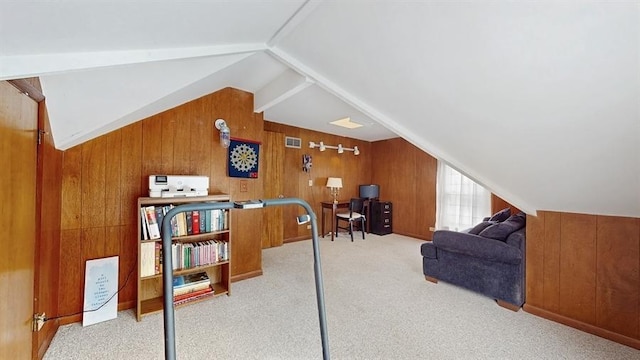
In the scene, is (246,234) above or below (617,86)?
below

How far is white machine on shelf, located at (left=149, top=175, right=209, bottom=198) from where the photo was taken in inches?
90.7

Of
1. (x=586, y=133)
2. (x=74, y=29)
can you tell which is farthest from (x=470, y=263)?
(x=74, y=29)

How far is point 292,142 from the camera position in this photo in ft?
16.7

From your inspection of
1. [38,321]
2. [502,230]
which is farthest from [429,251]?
[38,321]

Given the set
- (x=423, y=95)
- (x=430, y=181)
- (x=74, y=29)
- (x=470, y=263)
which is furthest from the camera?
(x=430, y=181)

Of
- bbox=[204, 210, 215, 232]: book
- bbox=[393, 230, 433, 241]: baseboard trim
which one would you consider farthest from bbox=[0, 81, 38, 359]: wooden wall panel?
bbox=[393, 230, 433, 241]: baseboard trim

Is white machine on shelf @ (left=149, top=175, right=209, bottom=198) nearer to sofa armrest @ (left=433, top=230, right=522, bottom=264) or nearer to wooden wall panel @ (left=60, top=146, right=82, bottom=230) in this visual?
wooden wall panel @ (left=60, top=146, right=82, bottom=230)

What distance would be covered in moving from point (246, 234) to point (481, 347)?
8.46ft

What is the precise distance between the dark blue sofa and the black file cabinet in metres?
2.60

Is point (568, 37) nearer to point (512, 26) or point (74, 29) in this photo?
point (512, 26)

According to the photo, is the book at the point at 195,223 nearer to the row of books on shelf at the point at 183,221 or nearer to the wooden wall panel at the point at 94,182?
the row of books on shelf at the point at 183,221

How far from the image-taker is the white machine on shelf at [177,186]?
7.55 feet

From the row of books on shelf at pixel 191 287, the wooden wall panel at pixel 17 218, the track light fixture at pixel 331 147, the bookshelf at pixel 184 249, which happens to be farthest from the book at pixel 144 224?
the track light fixture at pixel 331 147

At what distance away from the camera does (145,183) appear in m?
2.47
